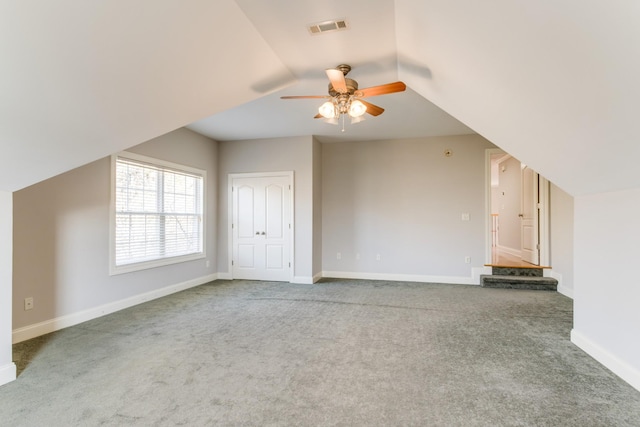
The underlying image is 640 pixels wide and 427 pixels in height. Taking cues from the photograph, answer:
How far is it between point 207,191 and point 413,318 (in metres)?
4.24

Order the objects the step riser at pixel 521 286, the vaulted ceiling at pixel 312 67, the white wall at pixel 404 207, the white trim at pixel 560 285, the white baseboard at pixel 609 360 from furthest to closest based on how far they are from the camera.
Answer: the white wall at pixel 404 207
the step riser at pixel 521 286
the white trim at pixel 560 285
the white baseboard at pixel 609 360
the vaulted ceiling at pixel 312 67

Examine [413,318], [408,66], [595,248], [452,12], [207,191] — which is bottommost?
[413,318]

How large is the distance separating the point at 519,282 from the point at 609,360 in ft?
9.69

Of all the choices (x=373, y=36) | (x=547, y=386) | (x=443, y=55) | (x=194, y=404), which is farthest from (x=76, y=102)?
(x=547, y=386)

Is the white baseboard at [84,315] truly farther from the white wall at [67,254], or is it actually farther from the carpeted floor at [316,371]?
the carpeted floor at [316,371]

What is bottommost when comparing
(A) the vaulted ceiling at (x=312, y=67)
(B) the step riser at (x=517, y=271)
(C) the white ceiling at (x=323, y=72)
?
(B) the step riser at (x=517, y=271)

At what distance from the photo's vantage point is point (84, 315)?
3.56 meters

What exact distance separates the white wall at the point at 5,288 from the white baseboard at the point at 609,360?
4464mm

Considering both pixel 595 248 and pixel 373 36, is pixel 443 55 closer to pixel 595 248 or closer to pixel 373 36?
pixel 373 36

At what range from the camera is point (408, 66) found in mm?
2912

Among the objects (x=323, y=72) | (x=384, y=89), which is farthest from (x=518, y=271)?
(x=323, y=72)

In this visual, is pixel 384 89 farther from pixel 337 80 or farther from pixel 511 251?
pixel 511 251

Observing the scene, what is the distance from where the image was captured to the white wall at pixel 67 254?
304 cm

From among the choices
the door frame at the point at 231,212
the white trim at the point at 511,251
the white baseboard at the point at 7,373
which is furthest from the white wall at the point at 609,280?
the white trim at the point at 511,251
